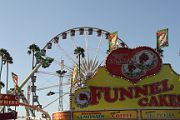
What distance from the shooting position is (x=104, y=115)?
3919 cm

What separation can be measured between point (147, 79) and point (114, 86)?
314 cm

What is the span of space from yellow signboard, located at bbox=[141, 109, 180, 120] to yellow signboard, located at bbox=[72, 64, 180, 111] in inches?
34.1

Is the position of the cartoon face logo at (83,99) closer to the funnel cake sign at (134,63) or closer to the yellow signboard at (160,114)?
the funnel cake sign at (134,63)

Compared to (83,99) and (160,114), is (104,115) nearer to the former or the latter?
(83,99)

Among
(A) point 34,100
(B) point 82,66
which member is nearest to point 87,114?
(B) point 82,66

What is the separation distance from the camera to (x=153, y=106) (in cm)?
3966

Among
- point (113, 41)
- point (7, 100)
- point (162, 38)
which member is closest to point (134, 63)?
point (162, 38)

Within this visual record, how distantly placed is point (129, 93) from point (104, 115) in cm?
317

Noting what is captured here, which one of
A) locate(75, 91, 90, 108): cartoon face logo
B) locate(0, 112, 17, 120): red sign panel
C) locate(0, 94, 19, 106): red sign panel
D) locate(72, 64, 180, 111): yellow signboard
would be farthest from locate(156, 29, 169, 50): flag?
locate(0, 112, 17, 120): red sign panel

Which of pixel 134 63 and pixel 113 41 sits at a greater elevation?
pixel 113 41

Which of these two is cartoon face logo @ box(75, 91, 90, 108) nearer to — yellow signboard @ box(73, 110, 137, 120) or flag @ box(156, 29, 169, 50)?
yellow signboard @ box(73, 110, 137, 120)

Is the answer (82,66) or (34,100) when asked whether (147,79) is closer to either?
(82,66)

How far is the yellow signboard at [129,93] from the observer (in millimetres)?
39844

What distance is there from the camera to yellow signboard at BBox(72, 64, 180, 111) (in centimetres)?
3984
